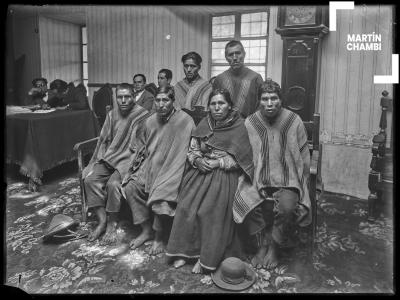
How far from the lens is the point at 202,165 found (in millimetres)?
2844

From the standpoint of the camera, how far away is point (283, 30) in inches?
159

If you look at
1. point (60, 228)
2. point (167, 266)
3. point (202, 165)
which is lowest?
point (167, 266)

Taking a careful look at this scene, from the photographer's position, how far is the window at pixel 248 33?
4582 millimetres

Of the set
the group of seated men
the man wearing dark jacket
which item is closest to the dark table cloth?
the man wearing dark jacket

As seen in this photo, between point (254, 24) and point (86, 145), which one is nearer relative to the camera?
point (86, 145)

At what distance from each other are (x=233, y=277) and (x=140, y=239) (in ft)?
3.08

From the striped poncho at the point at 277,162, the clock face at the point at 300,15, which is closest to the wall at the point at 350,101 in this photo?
the clock face at the point at 300,15

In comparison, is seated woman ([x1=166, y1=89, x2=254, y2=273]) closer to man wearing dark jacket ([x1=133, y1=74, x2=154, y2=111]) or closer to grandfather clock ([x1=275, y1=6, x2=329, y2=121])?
grandfather clock ([x1=275, y1=6, x2=329, y2=121])

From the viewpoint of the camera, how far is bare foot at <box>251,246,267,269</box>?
8.87ft

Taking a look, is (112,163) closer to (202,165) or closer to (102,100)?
(202,165)

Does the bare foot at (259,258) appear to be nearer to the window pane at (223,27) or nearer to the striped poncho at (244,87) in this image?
the striped poncho at (244,87)

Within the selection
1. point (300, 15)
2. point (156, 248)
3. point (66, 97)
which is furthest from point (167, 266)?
point (66, 97)

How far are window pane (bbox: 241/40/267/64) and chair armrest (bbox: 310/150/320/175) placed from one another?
1957 mm

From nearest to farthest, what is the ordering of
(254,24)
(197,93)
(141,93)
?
(197,93)
(141,93)
(254,24)
